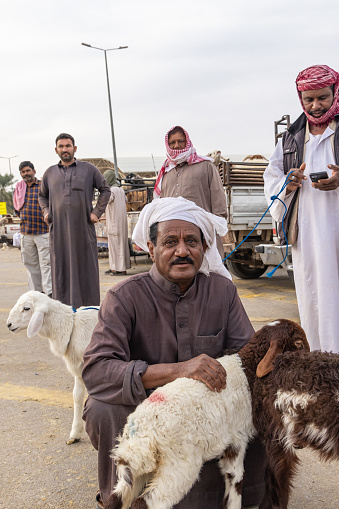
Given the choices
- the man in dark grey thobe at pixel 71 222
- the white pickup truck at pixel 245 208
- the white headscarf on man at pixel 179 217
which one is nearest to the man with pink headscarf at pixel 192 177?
the man in dark grey thobe at pixel 71 222

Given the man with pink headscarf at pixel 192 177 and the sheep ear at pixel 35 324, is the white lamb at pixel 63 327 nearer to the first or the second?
the sheep ear at pixel 35 324

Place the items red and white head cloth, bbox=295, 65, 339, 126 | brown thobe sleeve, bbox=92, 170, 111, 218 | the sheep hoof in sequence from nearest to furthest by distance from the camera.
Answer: the sheep hoof, red and white head cloth, bbox=295, 65, 339, 126, brown thobe sleeve, bbox=92, 170, 111, 218

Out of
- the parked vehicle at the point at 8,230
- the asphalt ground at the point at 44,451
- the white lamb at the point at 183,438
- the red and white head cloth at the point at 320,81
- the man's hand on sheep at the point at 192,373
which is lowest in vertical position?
the parked vehicle at the point at 8,230

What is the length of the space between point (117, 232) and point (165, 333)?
9026mm

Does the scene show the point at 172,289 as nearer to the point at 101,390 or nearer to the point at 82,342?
the point at 101,390

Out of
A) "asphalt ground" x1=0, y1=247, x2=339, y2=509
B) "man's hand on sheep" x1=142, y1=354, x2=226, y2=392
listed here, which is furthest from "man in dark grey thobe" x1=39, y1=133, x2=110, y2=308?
"man's hand on sheep" x1=142, y1=354, x2=226, y2=392

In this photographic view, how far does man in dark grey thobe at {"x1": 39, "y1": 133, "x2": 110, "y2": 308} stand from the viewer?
18.4 ft

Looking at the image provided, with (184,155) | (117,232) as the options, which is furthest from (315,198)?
(117,232)

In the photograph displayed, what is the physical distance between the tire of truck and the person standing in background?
3.75 m

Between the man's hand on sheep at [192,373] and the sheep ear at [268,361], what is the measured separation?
15cm

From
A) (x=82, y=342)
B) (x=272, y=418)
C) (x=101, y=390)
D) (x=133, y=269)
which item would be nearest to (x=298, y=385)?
(x=272, y=418)

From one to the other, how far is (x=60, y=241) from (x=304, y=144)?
9.97ft

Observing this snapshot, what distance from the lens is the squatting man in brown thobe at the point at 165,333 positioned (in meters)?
2.23

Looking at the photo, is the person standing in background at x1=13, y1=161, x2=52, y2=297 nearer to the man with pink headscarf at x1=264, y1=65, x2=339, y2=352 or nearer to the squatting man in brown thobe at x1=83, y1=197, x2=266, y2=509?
the man with pink headscarf at x1=264, y1=65, x2=339, y2=352
